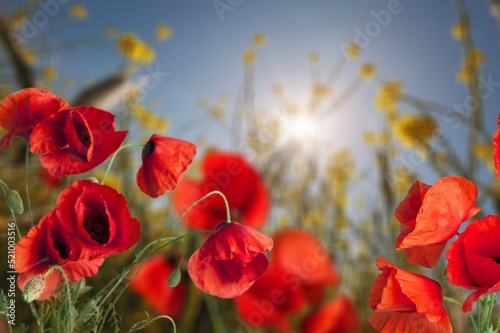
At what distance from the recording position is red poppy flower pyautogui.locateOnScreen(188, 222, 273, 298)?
0.38 metres

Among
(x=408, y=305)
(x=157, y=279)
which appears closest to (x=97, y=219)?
(x=408, y=305)

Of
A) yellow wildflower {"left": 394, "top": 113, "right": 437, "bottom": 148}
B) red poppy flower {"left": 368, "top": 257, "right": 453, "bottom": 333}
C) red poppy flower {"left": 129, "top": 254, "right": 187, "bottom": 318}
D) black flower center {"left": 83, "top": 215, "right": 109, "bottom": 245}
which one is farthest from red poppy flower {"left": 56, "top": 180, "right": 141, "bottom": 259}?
yellow wildflower {"left": 394, "top": 113, "right": 437, "bottom": 148}

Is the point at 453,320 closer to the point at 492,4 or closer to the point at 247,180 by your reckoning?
the point at 247,180

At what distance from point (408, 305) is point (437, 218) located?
51mm

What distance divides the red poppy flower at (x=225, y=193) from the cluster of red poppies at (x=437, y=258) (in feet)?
0.79

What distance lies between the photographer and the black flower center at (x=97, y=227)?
1.30 feet

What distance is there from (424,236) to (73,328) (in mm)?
212

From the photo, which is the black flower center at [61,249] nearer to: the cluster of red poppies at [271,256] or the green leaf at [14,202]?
the green leaf at [14,202]

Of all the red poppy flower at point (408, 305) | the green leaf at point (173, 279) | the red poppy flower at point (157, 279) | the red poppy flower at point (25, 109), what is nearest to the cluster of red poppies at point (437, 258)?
the red poppy flower at point (408, 305)

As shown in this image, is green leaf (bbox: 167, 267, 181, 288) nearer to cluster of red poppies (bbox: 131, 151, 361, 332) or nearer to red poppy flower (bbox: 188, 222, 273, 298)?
red poppy flower (bbox: 188, 222, 273, 298)

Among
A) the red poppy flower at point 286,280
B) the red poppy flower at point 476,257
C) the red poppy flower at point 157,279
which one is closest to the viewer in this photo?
the red poppy flower at point 476,257

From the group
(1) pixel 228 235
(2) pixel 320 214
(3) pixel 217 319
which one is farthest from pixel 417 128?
(1) pixel 228 235

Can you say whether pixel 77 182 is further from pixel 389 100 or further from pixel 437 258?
pixel 389 100

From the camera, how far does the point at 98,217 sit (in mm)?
397
